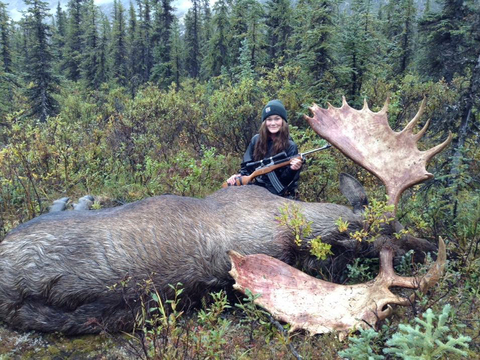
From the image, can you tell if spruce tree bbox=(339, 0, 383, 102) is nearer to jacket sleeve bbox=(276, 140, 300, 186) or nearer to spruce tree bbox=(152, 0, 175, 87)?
Result: jacket sleeve bbox=(276, 140, 300, 186)

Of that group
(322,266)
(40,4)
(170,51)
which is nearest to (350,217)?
(322,266)

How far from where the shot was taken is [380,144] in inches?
154

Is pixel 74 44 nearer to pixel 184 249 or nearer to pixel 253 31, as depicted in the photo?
pixel 253 31

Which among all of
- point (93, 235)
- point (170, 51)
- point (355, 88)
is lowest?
point (93, 235)

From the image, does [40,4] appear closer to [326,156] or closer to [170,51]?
[170,51]

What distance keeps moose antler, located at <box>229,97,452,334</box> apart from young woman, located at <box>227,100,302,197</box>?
1241 millimetres

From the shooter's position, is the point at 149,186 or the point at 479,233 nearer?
the point at 479,233

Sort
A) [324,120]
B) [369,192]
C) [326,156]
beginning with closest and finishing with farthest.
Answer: [324,120], [369,192], [326,156]

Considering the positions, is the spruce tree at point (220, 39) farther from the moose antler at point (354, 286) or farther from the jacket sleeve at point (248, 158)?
the moose antler at point (354, 286)

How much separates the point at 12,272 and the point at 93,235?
650 millimetres

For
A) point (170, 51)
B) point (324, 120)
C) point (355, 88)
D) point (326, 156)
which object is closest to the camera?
point (324, 120)

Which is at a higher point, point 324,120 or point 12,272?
point 324,120

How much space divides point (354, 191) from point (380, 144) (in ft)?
1.89

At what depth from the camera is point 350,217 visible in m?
3.79
